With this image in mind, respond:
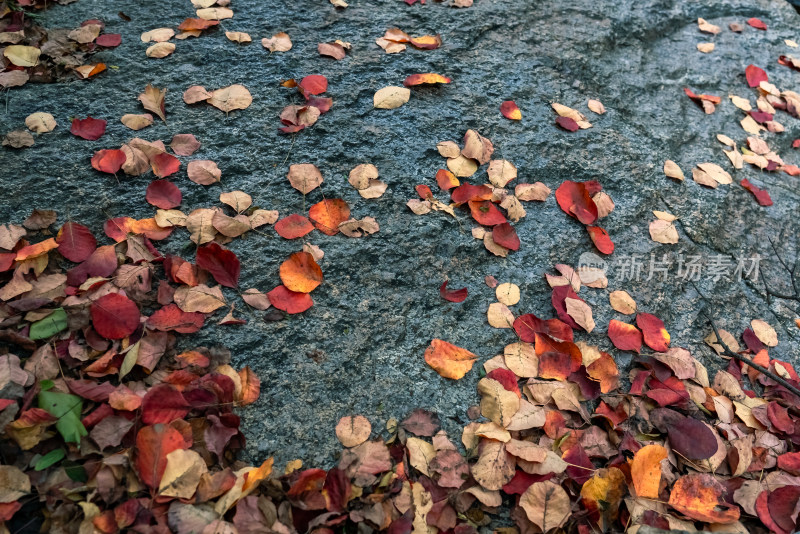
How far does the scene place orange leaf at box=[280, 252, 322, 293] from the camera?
162cm

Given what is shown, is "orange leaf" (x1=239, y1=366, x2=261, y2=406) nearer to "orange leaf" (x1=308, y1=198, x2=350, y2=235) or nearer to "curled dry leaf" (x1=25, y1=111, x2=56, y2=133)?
"orange leaf" (x1=308, y1=198, x2=350, y2=235)

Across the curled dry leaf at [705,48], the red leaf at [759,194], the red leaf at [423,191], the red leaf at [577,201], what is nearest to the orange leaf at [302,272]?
the red leaf at [423,191]

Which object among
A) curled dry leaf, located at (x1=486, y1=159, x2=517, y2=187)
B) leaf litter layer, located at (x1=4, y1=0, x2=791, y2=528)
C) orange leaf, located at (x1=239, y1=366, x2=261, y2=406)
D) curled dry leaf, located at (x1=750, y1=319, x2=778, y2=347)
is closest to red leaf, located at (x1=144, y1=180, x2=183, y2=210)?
leaf litter layer, located at (x1=4, y1=0, x2=791, y2=528)

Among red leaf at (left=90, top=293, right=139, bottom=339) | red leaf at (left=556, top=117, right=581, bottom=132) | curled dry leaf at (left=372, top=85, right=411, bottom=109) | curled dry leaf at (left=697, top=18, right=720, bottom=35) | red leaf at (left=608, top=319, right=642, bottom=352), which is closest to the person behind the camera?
red leaf at (left=90, top=293, right=139, bottom=339)

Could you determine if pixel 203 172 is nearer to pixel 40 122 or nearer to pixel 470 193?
pixel 40 122

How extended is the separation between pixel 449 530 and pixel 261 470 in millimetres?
452

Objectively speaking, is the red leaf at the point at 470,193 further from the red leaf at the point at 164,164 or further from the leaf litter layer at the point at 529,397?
the red leaf at the point at 164,164

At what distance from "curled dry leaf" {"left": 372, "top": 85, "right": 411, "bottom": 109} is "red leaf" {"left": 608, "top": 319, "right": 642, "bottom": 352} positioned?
3.72ft

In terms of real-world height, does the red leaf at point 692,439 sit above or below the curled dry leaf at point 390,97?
below

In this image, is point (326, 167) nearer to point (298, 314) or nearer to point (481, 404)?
point (298, 314)

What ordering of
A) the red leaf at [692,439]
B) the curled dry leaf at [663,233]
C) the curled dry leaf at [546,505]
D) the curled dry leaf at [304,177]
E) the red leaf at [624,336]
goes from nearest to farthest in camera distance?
the curled dry leaf at [546,505] < the red leaf at [692,439] < the red leaf at [624,336] < the curled dry leaf at [304,177] < the curled dry leaf at [663,233]

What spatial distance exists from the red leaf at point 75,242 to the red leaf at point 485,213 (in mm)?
1171

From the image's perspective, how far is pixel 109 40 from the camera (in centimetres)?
220

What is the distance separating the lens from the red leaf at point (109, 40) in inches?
86.0
